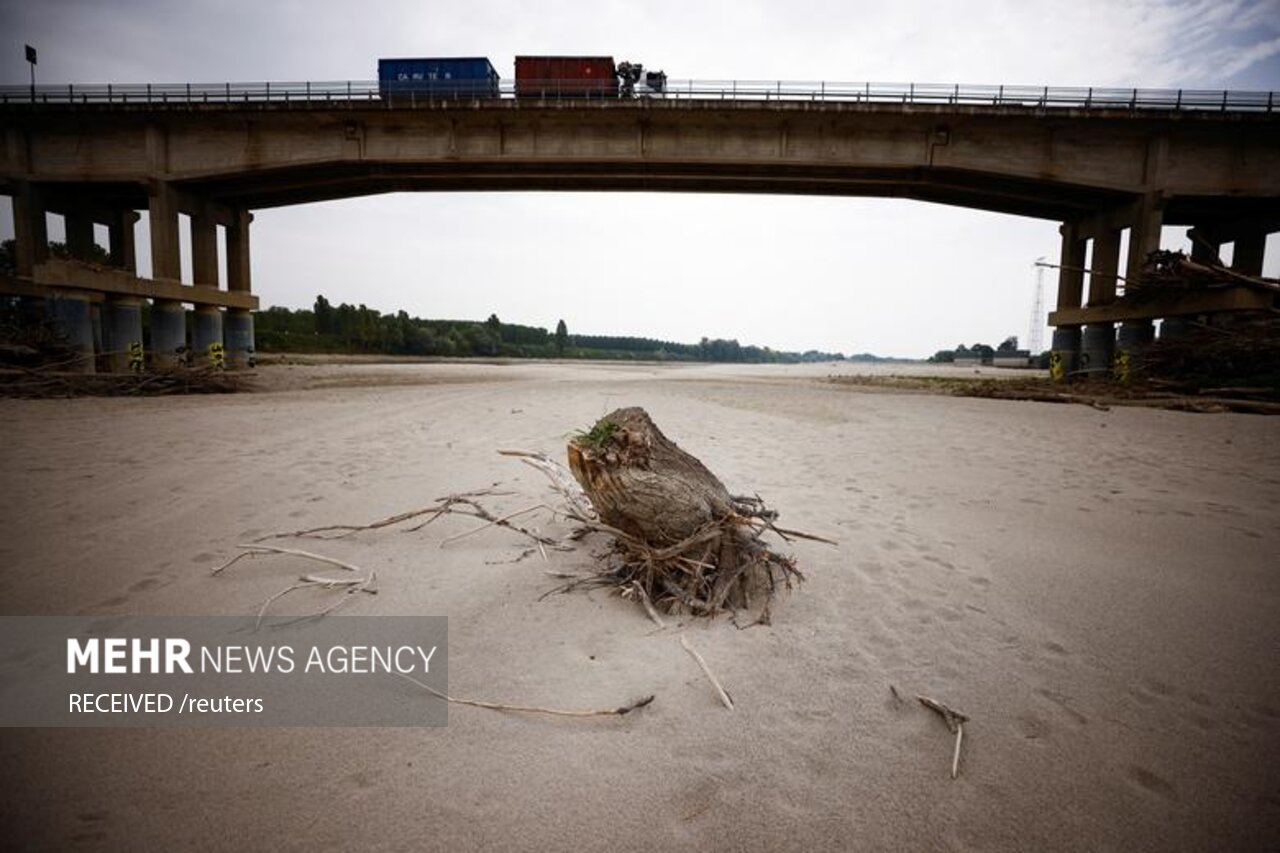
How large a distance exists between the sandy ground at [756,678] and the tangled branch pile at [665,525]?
0.69 feet

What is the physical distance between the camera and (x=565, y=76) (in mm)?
20312

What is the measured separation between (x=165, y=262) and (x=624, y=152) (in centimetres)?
1885

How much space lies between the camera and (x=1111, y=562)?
12.6 ft

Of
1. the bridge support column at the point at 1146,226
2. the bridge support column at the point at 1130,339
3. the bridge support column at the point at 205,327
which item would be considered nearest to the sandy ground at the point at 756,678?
the bridge support column at the point at 1130,339

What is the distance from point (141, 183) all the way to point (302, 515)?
83.7 ft

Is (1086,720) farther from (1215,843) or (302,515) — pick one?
(302,515)

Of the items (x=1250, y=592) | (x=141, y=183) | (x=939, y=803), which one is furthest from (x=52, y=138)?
(x=1250, y=592)

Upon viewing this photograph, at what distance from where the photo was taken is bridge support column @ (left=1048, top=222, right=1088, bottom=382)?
21.6 metres

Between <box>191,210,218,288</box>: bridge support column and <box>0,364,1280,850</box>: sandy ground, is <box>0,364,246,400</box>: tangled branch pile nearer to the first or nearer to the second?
<box>0,364,1280,850</box>: sandy ground

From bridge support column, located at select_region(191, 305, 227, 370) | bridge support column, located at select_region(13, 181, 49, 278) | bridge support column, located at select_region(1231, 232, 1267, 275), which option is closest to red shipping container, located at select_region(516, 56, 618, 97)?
bridge support column, located at select_region(191, 305, 227, 370)

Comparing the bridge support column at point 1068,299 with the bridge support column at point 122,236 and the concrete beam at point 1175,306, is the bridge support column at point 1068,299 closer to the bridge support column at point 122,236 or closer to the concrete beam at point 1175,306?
the concrete beam at point 1175,306

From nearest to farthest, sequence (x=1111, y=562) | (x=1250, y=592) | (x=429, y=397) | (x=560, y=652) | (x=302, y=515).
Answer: (x=560, y=652)
(x=1250, y=592)
(x=1111, y=562)
(x=302, y=515)
(x=429, y=397)

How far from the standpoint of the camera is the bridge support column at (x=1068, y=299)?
70.8ft

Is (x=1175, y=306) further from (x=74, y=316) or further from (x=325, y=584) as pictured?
(x=74, y=316)
